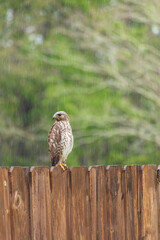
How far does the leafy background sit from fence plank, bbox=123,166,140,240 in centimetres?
1392

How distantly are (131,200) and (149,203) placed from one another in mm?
160

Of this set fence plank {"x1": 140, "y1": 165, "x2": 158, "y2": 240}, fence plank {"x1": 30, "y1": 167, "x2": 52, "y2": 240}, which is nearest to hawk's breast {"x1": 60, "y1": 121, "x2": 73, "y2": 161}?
fence plank {"x1": 140, "y1": 165, "x2": 158, "y2": 240}

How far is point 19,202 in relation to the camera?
3.76m

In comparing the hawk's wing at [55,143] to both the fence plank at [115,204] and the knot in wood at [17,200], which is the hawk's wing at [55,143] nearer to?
the fence plank at [115,204]

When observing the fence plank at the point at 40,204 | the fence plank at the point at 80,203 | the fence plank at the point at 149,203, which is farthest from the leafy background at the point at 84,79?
the fence plank at the point at 40,204

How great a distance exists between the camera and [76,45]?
23.4 metres

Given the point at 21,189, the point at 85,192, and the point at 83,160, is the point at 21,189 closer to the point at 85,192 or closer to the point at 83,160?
the point at 85,192

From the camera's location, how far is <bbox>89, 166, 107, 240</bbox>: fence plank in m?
4.03

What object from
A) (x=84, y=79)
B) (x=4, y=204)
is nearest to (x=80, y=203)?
(x=4, y=204)

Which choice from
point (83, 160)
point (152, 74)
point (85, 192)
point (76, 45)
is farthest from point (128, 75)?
point (85, 192)

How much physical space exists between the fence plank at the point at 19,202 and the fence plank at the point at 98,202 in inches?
19.4

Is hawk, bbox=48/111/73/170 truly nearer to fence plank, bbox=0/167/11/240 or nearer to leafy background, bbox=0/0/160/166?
fence plank, bbox=0/167/11/240

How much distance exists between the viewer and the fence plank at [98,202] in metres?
4.03

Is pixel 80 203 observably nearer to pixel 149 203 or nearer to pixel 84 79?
pixel 149 203
